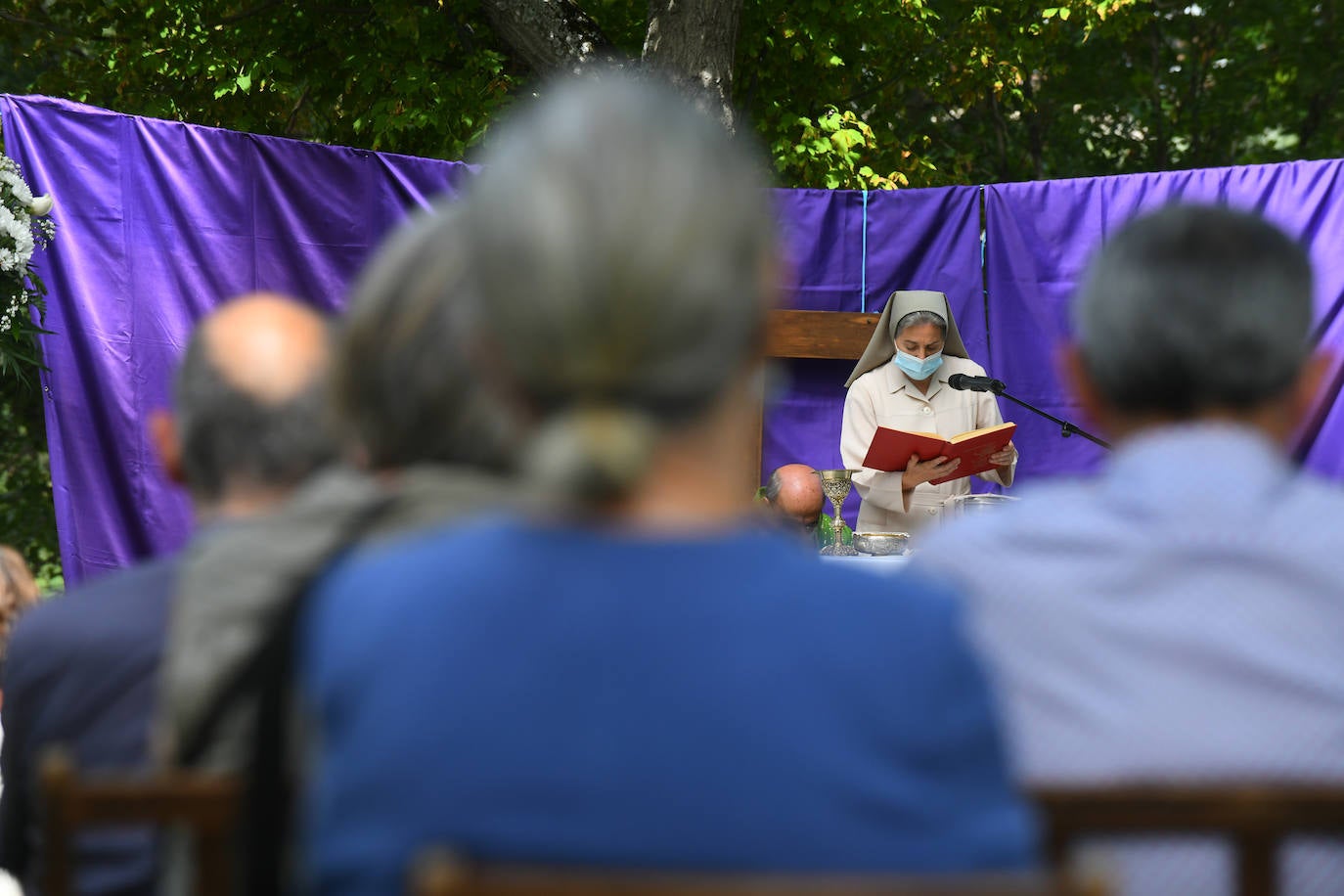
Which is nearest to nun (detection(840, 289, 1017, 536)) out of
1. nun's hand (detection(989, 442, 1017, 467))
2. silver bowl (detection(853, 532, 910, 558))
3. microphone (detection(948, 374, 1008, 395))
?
nun's hand (detection(989, 442, 1017, 467))

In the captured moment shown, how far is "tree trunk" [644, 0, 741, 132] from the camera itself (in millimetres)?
6496

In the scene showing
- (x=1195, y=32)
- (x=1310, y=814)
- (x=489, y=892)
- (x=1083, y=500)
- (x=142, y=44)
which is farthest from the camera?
(x=1195, y=32)

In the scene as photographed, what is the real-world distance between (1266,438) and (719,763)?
0.67m

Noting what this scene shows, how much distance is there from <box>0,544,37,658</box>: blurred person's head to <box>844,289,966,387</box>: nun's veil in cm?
359

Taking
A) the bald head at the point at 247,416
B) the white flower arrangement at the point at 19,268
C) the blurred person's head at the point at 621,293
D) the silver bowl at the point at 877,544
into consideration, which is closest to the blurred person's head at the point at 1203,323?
the blurred person's head at the point at 621,293

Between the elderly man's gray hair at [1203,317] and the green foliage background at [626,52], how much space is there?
19.6 ft

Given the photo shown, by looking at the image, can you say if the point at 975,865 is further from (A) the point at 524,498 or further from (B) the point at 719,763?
(A) the point at 524,498

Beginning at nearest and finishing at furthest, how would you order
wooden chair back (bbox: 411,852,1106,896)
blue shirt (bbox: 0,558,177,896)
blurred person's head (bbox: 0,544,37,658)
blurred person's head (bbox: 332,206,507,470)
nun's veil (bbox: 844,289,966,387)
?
wooden chair back (bbox: 411,852,1106,896), blurred person's head (bbox: 332,206,507,470), blue shirt (bbox: 0,558,177,896), blurred person's head (bbox: 0,544,37,658), nun's veil (bbox: 844,289,966,387)

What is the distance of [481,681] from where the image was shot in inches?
32.7

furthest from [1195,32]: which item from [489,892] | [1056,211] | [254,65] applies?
[489,892]

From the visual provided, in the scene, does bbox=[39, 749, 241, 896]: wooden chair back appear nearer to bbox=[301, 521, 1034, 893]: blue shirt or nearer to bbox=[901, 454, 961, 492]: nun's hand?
bbox=[301, 521, 1034, 893]: blue shirt

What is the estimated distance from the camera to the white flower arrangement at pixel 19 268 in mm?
3770

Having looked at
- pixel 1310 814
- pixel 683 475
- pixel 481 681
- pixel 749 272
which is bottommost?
pixel 1310 814

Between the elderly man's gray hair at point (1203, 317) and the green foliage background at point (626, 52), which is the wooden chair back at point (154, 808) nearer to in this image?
the elderly man's gray hair at point (1203, 317)
